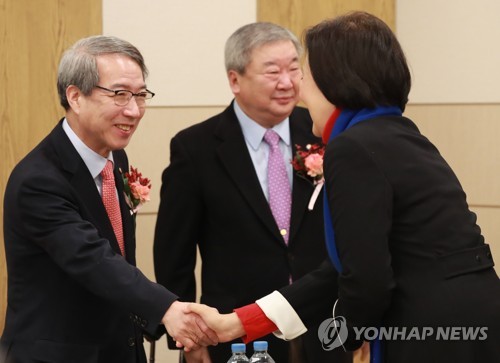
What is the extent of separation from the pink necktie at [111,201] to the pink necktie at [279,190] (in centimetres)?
84

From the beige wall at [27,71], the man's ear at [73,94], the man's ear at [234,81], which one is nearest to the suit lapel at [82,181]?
the man's ear at [73,94]

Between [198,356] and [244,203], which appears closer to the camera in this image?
[198,356]

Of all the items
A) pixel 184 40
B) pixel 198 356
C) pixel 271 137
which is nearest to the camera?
pixel 198 356

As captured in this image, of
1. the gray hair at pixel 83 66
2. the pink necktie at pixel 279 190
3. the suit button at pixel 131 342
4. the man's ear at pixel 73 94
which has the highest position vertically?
the gray hair at pixel 83 66

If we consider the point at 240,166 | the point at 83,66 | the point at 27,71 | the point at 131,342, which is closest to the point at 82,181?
the point at 83,66

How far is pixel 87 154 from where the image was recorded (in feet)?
10.2

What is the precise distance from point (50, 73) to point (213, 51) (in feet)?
3.33

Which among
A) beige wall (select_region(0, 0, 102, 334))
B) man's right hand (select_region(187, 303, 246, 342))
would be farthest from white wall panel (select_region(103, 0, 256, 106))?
man's right hand (select_region(187, 303, 246, 342))

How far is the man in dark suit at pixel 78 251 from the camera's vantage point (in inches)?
115

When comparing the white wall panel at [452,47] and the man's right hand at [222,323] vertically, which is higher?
the white wall panel at [452,47]

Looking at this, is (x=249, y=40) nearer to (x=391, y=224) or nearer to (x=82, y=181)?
(x=82, y=181)

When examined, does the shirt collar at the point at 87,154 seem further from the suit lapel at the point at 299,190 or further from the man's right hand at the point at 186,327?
the suit lapel at the point at 299,190

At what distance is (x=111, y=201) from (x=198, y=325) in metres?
0.49

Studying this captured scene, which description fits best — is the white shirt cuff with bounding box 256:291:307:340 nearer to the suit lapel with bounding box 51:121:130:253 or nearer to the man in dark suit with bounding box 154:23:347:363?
the suit lapel with bounding box 51:121:130:253
